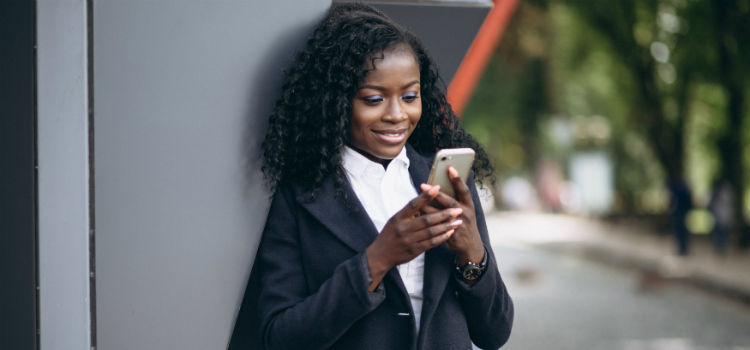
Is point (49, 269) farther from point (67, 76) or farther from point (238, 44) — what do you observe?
point (238, 44)

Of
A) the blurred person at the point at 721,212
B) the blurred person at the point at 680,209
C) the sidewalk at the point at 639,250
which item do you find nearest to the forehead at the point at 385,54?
the sidewalk at the point at 639,250

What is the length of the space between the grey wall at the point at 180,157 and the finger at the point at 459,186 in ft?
1.58

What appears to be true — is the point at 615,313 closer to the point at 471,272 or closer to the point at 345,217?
the point at 471,272

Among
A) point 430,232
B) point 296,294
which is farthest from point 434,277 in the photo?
point 296,294

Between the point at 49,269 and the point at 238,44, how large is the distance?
0.65 m

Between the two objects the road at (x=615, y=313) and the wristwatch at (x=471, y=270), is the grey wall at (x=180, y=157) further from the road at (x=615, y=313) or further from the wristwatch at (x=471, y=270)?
the road at (x=615, y=313)

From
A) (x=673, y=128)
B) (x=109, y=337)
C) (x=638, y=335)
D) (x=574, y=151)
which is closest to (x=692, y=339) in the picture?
(x=638, y=335)

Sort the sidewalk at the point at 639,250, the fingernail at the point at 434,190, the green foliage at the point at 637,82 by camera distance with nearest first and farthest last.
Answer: the fingernail at the point at 434,190
the sidewalk at the point at 639,250
the green foliage at the point at 637,82

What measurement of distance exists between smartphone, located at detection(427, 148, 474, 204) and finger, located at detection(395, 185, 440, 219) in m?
0.04

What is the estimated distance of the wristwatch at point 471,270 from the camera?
147 cm

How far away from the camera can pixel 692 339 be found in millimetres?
6379

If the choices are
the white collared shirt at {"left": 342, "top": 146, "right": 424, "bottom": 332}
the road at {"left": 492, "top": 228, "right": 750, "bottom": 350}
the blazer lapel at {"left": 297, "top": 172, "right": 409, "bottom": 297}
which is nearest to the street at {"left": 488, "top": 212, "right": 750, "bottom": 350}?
the road at {"left": 492, "top": 228, "right": 750, "bottom": 350}

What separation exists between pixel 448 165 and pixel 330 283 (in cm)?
36

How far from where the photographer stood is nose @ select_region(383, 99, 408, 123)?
1.51m
